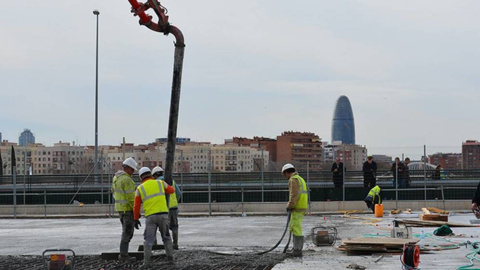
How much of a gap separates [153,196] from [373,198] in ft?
54.6

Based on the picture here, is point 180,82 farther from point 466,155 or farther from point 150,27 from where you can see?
point 466,155

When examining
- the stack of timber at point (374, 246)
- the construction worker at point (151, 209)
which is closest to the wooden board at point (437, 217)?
the stack of timber at point (374, 246)

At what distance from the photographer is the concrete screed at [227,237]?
15320 mm

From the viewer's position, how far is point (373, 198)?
30.4 metres

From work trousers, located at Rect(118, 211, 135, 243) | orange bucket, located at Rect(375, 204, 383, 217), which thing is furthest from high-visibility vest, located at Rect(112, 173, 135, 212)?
orange bucket, located at Rect(375, 204, 383, 217)

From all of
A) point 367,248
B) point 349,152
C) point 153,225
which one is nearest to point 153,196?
point 153,225

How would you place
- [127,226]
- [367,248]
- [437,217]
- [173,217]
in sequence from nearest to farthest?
[127,226], [367,248], [173,217], [437,217]

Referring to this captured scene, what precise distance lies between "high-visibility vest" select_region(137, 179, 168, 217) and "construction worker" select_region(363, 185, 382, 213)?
1627 cm

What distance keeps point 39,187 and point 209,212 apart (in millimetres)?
11208

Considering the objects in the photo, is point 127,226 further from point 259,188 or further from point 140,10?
point 259,188

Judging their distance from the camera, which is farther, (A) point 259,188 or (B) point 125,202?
(A) point 259,188

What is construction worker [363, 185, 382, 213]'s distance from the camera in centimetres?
3014

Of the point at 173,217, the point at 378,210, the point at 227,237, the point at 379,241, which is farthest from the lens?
the point at 378,210

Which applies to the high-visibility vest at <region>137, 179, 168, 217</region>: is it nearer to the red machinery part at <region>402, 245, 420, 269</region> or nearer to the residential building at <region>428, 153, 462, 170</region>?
the red machinery part at <region>402, 245, 420, 269</region>
